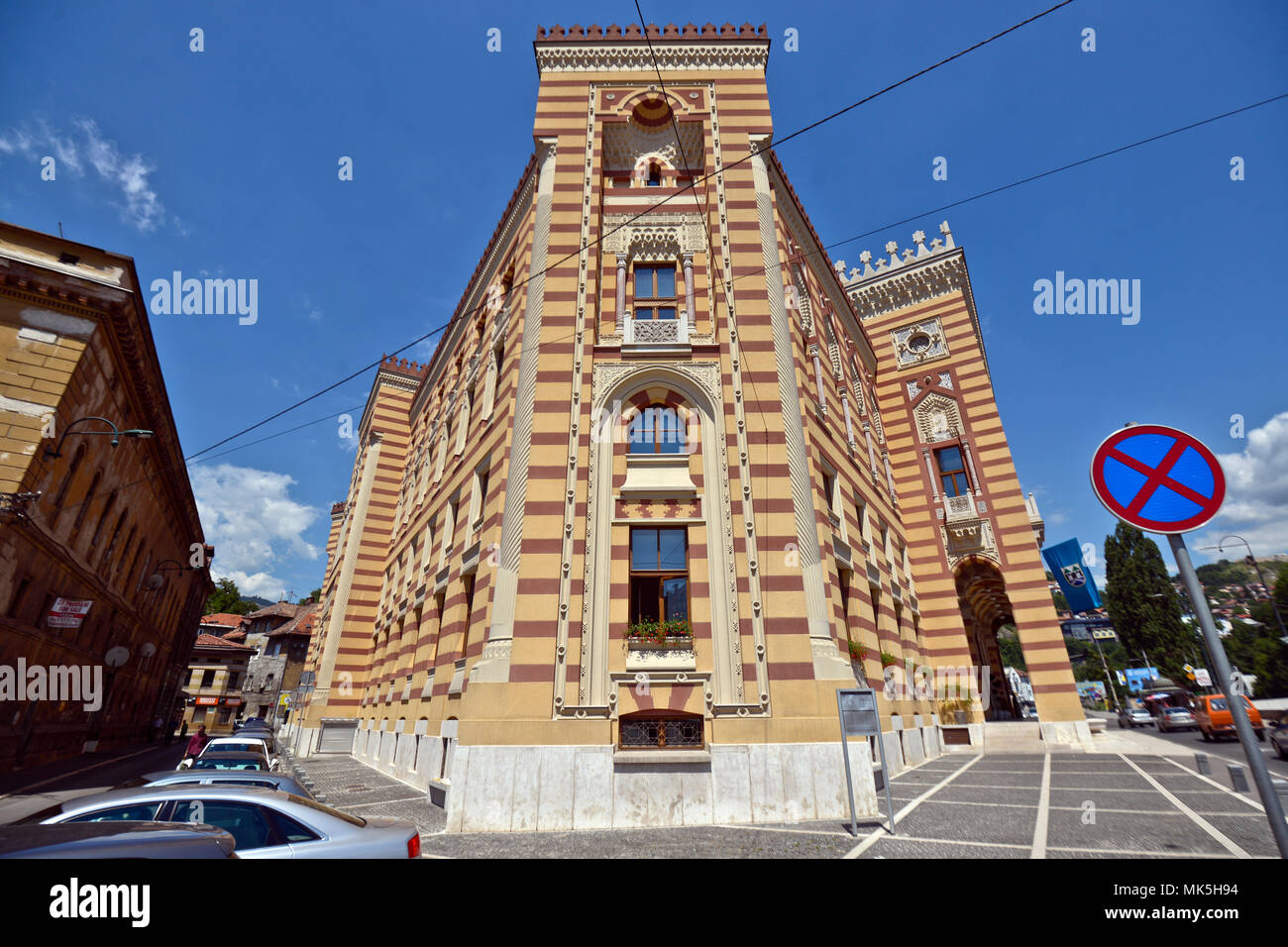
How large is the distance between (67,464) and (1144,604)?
81.5 metres

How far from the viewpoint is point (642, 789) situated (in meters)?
10.8

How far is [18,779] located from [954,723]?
3206 centimetres

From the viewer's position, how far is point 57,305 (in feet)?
53.5

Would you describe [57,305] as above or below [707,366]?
above

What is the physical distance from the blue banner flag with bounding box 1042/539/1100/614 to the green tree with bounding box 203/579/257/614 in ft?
309

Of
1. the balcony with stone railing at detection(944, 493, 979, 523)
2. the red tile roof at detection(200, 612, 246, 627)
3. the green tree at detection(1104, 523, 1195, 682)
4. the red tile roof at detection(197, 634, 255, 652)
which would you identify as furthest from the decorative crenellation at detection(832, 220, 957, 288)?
the red tile roof at detection(200, 612, 246, 627)

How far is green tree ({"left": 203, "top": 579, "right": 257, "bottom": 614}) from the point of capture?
7669 centimetres

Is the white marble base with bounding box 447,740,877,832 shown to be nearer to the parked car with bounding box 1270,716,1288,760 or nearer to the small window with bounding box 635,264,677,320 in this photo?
the small window with bounding box 635,264,677,320

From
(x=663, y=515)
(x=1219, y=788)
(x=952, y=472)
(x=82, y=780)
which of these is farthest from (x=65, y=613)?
(x=952, y=472)

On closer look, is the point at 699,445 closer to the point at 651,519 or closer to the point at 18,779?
the point at 651,519

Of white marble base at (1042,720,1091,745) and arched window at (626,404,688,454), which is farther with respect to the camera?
white marble base at (1042,720,1091,745)

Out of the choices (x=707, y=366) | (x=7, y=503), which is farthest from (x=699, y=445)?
(x=7, y=503)

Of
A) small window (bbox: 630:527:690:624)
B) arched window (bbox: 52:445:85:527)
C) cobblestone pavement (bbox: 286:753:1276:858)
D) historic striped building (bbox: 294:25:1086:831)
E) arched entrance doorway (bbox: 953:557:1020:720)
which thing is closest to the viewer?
cobblestone pavement (bbox: 286:753:1276:858)

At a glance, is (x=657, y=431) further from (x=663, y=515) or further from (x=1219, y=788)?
(x=1219, y=788)
